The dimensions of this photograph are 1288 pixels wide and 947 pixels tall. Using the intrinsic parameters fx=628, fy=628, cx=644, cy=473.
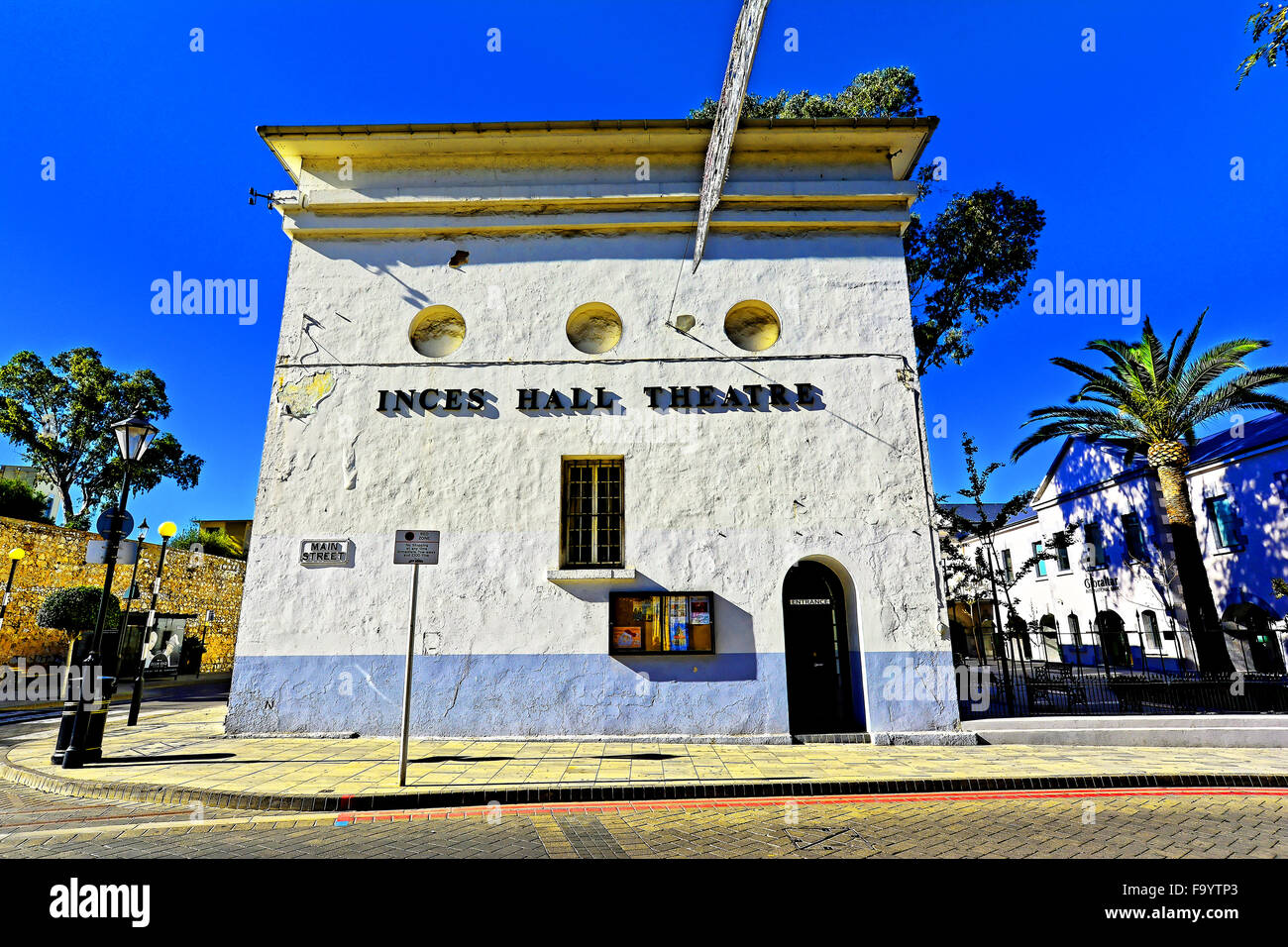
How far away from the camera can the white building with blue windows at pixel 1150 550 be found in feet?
66.7

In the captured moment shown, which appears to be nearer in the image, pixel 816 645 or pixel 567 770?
pixel 567 770

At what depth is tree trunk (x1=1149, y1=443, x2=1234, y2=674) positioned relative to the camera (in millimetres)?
13828

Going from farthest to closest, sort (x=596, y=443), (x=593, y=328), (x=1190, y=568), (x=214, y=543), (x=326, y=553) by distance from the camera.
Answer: (x=214, y=543) → (x=1190, y=568) → (x=593, y=328) → (x=596, y=443) → (x=326, y=553)

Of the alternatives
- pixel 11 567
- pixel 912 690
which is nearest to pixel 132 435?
pixel 912 690

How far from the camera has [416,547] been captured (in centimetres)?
709

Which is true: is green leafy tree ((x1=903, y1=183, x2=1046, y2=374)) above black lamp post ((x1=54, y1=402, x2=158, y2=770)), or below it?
above

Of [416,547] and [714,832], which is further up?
[416,547]

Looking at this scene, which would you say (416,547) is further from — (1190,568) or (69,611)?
(69,611)

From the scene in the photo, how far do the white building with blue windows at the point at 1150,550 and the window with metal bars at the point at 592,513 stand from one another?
35.4 feet

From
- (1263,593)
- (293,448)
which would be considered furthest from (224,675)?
(1263,593)

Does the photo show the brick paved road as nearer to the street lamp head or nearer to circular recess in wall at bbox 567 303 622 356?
the street lamp head

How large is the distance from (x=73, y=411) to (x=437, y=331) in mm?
29315

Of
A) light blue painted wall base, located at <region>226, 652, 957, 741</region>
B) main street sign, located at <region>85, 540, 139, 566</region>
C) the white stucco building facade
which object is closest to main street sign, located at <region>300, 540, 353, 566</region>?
the white stucco building facade

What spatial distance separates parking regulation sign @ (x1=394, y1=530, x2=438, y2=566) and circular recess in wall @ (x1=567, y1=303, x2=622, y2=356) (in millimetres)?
5005
